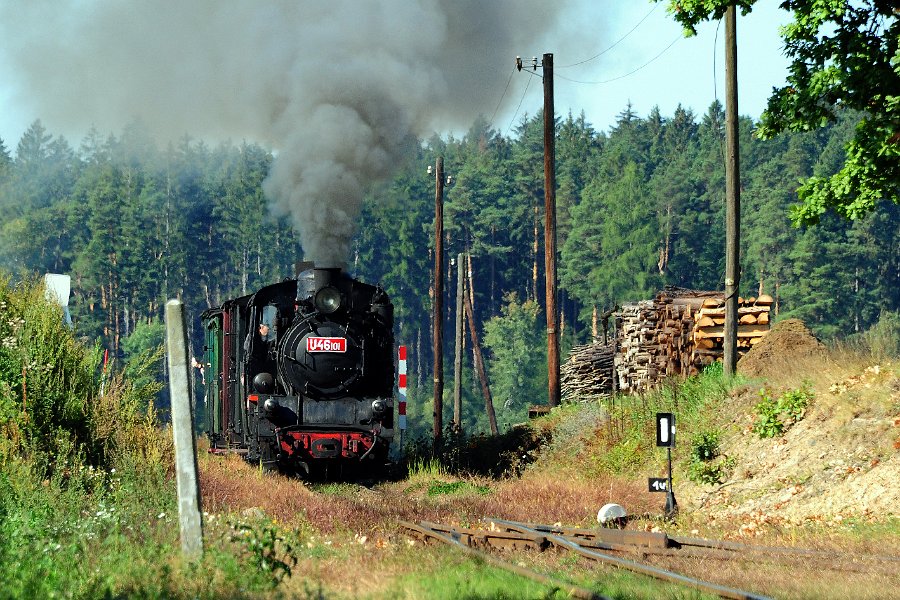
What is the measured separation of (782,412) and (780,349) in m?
2.78

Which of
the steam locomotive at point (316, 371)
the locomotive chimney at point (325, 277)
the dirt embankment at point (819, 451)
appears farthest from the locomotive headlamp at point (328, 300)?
the dirt embankment at point (819, 451)

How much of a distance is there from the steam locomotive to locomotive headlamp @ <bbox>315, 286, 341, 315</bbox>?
0.05 ft

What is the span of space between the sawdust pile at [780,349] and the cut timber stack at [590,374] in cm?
871

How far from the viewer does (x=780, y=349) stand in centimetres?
2094

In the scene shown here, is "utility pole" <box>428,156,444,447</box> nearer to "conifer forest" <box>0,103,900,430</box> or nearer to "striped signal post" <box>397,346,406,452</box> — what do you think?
"striped signal post" <box>397,346,406,452</box>

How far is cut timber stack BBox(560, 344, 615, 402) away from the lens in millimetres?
30766

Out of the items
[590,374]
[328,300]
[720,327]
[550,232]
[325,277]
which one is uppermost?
[550,232]

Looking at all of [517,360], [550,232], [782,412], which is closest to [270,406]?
[782,412]

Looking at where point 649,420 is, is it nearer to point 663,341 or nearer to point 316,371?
point 663,341

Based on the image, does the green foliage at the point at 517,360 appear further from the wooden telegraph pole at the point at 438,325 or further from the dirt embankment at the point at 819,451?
the dirt embankment at the point at 819,451

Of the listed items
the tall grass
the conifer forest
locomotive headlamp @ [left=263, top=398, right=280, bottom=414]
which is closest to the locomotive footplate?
locomotive headlamp @ [left=263, top=398, right=280, bottom=414]

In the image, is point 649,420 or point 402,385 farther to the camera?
point 402,385

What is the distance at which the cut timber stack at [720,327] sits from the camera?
23.4 meters

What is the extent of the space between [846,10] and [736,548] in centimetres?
754
